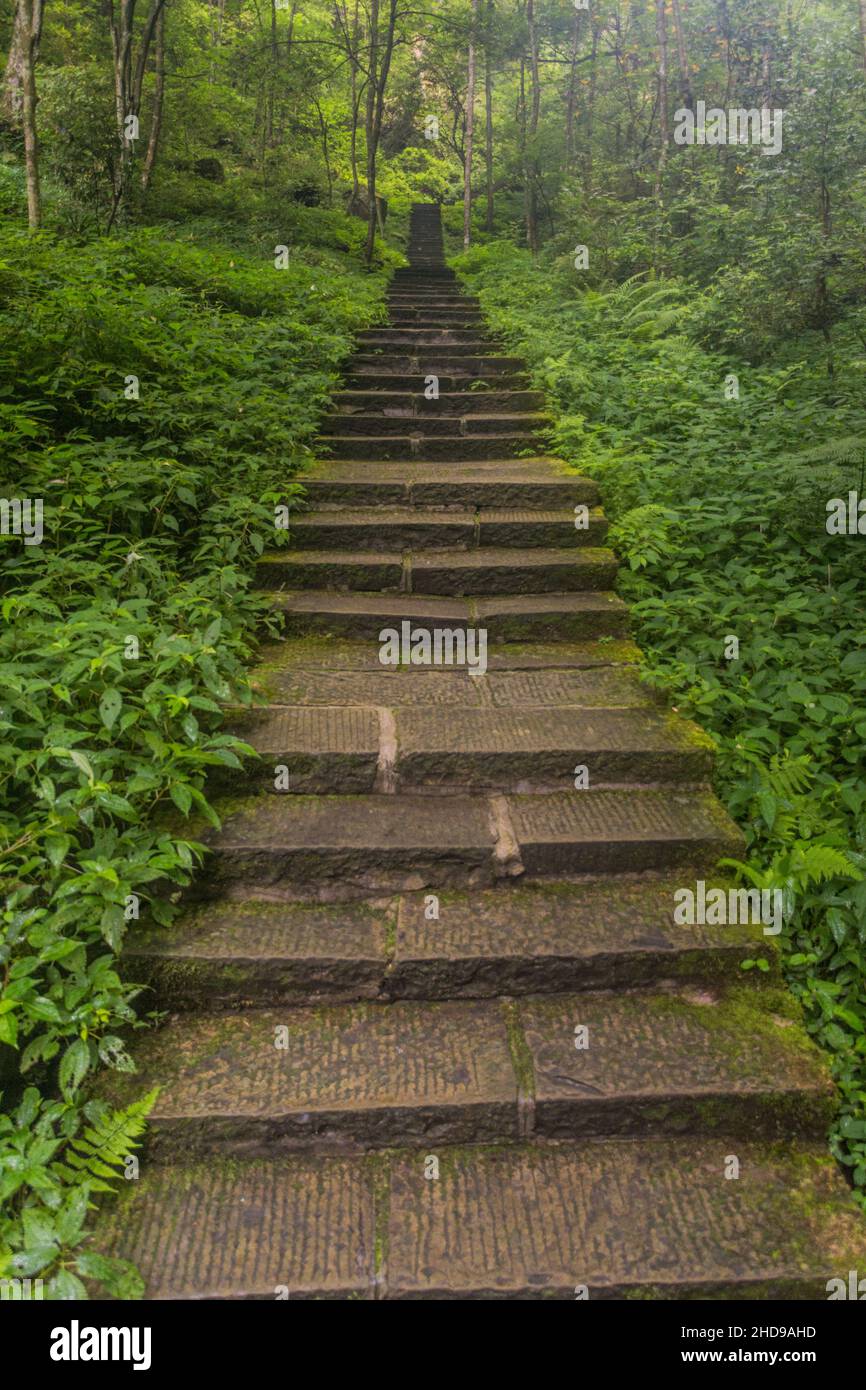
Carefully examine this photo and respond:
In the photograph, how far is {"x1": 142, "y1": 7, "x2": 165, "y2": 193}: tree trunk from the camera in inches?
470

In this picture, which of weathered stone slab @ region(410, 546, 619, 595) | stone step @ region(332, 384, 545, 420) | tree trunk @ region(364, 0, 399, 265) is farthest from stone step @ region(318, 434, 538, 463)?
tree trunk @ region(364, 0, 399, 265)

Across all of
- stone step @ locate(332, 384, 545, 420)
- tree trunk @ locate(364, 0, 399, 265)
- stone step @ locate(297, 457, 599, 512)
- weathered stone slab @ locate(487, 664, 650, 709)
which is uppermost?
tree trunk @ locate(364, 0, 399, 265)

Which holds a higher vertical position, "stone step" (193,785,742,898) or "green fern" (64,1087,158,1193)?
"stone step" (193,785,742,898)

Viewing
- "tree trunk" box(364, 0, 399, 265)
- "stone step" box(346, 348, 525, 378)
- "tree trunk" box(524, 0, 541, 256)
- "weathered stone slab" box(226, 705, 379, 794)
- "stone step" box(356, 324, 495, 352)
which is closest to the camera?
"weathered stone slab" box(226, 705, 379, 794)

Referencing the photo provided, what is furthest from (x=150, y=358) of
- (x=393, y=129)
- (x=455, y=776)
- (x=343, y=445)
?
Result: (x=393, y=129)

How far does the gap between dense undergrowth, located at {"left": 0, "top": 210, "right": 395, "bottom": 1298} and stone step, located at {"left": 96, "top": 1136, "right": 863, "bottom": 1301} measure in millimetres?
206

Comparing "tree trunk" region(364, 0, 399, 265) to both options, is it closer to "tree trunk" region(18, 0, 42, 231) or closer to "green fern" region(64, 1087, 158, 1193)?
"tree trunk" region(18, 0, 42, 231)

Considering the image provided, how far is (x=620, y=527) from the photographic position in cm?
454

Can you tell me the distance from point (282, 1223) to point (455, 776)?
163 centimetres

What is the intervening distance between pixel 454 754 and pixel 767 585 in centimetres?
198

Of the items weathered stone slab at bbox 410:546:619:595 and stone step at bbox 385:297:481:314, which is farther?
stone step at bbox 385:297:481:314

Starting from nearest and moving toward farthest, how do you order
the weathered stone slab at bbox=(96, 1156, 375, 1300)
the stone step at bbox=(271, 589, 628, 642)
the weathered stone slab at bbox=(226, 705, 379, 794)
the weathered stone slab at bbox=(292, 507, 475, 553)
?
the weathered stone slab at bbox=(96, 1156, 375, 1300) < the weathered stone slab at bbox=(226, 705, 379, 794) < the stone step at bbox=(271, 589, 628, 642) < the weathered stone slab at bbox=(292, 507, 475, 553)
